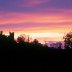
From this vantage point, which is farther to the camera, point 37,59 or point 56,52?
point 56,52

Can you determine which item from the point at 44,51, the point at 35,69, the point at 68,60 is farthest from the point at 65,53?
the point at 35,69

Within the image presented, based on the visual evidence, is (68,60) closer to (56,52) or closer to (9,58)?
(56,52)

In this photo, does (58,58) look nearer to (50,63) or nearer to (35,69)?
(50,63)

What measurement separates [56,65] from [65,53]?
150 cm

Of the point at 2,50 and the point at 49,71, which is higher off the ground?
the point at 2,50

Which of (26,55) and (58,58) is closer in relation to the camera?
(26,55)

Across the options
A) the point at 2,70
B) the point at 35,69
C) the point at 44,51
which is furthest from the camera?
the point at 44,51

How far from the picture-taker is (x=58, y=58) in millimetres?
21250

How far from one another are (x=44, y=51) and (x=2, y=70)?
12.9 ft

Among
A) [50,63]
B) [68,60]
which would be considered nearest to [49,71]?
[50,63]

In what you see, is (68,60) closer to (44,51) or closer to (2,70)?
(44,51)

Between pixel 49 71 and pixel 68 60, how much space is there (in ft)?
7.45

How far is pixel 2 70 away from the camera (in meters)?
17.6

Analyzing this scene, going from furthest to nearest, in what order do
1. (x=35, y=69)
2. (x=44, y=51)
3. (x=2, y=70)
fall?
1. (x=44, y=51)
2. (x=35, y=69)
3. (x=2, y=70)
